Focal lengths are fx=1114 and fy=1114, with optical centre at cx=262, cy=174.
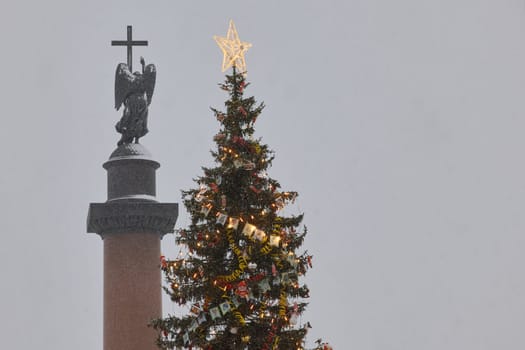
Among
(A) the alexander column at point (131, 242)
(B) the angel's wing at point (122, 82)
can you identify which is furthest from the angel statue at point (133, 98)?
(A) the alexander column at point (131, 242)

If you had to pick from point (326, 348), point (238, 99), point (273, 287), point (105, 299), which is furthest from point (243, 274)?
point (105, 299)

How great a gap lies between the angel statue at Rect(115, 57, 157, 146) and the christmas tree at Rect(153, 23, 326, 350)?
11.6 meters

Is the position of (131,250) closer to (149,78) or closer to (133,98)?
(133,98)

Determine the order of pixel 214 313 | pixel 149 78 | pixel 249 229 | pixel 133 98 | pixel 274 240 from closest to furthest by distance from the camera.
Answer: pixel 214 313 → pixel 249 229 → pixel 274 240 → pixel 133 98 → pixel 149 78

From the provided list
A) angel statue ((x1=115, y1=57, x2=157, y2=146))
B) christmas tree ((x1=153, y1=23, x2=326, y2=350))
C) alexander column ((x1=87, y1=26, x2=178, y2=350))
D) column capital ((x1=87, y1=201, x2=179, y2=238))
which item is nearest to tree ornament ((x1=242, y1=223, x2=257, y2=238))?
christmas tree ((x1=153, y1=23, x2=326, y2=350))

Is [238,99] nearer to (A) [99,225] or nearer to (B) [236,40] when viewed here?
(B) [236,40]

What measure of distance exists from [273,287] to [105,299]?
11399mm

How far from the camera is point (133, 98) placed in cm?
3916

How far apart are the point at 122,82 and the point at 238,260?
45.9 feet

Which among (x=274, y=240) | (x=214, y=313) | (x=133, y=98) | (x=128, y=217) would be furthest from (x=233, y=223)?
(x=133, y=98)

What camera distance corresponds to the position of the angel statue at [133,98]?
1531 inches

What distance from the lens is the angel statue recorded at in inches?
1531

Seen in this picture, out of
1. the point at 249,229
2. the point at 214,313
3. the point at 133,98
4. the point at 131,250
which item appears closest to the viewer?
the point at 214,313

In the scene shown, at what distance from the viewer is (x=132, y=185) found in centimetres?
3766
